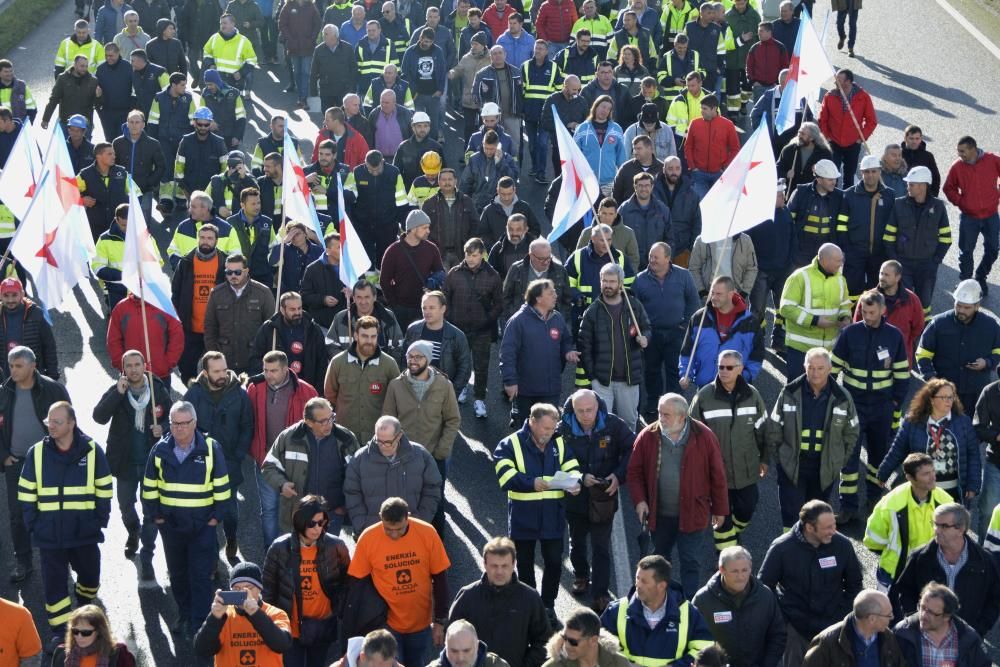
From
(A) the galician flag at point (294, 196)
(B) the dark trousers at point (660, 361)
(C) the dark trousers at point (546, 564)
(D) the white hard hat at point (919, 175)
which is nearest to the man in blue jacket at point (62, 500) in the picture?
(C) the dark trousers at point (546, 564)

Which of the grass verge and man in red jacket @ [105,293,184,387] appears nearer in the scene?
man in red jacket @ [105,293,184,387]

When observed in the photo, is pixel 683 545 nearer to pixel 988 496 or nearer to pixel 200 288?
pixel 988 496

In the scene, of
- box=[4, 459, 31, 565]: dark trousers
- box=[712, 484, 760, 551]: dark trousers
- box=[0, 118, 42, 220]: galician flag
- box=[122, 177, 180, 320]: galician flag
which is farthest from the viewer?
box=[0, 118, 42, 220]: galician flag

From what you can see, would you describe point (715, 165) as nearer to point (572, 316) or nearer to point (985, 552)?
point (572, 316)

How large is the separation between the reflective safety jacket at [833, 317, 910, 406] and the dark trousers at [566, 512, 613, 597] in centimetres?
293

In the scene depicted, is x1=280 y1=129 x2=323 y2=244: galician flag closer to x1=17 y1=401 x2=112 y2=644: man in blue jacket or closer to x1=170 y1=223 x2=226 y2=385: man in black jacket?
x1=170 y1=223 x2=226 y2=385: man in black jacket

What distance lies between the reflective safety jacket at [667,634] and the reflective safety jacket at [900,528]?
2.02 meters

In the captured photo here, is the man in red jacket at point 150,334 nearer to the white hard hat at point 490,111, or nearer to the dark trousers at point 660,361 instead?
the dark trousers at point 660,361

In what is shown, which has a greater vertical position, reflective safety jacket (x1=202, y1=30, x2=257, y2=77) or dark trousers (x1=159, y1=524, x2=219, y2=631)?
reflective safety jacket (x1=202, y1=30, x2=257, y2=77)

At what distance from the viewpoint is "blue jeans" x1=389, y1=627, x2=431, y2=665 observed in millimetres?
10766

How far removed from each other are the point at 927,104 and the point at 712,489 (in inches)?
619

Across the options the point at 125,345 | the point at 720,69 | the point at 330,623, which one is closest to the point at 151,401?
the point at 125,345

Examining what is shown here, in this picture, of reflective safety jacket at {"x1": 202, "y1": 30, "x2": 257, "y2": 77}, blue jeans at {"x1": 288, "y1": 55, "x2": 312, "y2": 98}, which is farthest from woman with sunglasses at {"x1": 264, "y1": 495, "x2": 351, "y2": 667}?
blue jeans at {"x1": 288, "y1": 55, "x2": 312, "y2": 98}

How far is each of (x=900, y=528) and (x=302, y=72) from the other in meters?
16.7
